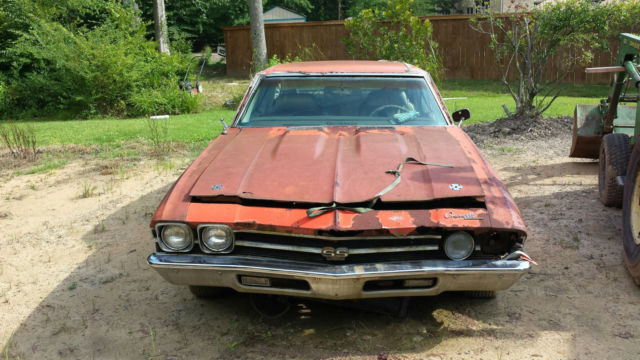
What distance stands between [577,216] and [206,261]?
380 centimetres

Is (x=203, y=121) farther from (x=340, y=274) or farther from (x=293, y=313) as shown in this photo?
(x=340, y=274)

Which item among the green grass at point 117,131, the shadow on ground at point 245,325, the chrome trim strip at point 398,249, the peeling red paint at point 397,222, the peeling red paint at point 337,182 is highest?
the peeling red paint at point 337,182

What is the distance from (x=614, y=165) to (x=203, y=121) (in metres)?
8.43

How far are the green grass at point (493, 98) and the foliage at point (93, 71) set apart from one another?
6958 millimetres

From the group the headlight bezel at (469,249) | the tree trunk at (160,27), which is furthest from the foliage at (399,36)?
the headlight bezel at (469,249)

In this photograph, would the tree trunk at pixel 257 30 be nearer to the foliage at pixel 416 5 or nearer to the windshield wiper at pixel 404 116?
the windshield wiper at pixel 404 116

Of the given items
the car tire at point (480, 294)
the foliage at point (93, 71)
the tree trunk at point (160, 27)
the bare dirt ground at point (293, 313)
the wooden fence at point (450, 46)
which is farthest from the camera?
the wooden fence at point (450, 46)

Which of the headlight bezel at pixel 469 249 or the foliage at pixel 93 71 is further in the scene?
the foliage at pixel 93 71

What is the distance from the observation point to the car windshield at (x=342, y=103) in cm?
427

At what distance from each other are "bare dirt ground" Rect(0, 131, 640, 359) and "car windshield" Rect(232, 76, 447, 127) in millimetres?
1459

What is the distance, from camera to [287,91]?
4.54 m

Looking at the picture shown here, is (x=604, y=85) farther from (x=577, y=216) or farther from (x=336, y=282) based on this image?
(x=336, y=282)

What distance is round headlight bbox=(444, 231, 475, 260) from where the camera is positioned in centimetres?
285

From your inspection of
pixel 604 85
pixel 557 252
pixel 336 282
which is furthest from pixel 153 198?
A: pixel 604 85
